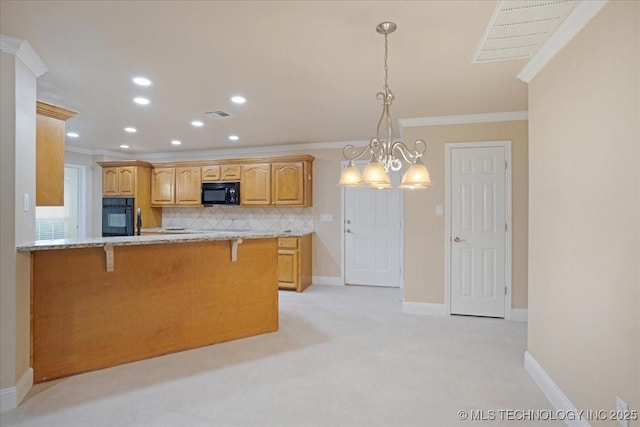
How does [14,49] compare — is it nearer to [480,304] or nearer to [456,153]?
[456,153]

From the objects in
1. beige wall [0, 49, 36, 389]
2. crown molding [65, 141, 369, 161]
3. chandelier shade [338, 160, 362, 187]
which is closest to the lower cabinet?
crown molding [65, 141, 369, 161]

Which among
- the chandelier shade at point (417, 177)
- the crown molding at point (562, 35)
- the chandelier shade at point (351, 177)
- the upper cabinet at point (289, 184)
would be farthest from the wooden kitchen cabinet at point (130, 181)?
the crown molding at point (562, 35)

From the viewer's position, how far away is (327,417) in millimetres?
2104

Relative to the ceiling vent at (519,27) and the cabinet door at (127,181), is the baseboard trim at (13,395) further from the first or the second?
the cabinet door at (127,181)

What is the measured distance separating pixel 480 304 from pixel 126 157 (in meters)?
6.78

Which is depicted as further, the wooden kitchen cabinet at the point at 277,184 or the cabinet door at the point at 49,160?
the wooden kitchen cabinet at the point at 277,184

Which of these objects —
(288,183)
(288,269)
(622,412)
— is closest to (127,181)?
(288,183)

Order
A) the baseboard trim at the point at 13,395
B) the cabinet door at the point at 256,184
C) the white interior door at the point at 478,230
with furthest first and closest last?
the cabinet door at the point at 256,184 → the white interior door at the point at 478,230 → the baseboard trim at the point at 13,395

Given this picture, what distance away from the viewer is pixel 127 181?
614 cm

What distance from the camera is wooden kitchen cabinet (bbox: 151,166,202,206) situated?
6.16 meters

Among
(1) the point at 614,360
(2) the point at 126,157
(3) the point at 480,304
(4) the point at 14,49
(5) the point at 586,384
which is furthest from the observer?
(2) the point at 126,157

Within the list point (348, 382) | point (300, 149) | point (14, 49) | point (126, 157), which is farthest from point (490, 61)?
point (126, 157)

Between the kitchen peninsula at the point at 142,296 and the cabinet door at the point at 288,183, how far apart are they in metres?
2.02

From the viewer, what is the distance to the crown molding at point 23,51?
2229mm
